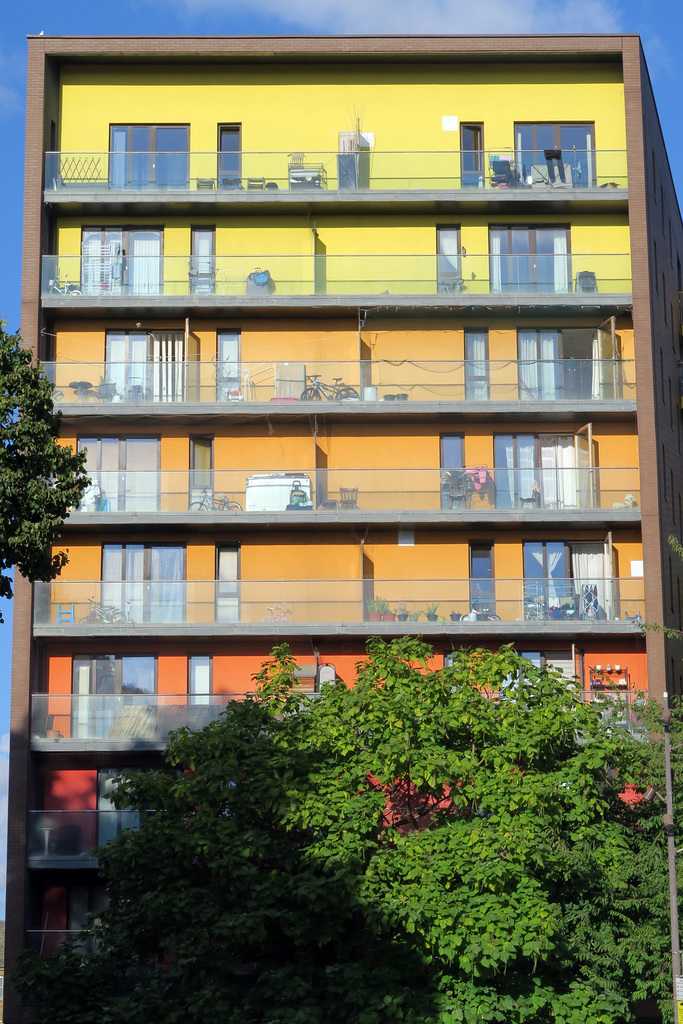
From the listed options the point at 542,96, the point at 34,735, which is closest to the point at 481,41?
the point at 542,96

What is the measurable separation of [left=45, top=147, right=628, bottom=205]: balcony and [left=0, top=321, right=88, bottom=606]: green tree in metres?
12.2

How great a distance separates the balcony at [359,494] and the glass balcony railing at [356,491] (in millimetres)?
26

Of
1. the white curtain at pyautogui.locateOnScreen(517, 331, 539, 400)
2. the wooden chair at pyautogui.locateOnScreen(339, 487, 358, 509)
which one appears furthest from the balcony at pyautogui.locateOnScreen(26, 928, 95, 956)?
the white curtain at pyautogui.locateOnScreen(517, 331, 539, 400)

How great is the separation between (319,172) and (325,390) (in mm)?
6033

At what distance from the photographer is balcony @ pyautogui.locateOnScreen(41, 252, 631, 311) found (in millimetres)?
37469

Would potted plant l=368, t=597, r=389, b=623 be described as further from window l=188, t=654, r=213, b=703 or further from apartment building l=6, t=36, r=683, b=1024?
window l=188, t=654, r=213, b=703

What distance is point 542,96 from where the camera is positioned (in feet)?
129

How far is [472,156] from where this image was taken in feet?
127

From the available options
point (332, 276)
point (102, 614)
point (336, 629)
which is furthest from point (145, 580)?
point (332, 276)

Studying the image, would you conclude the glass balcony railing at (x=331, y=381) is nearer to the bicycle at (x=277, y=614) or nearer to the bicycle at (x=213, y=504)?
the bicycle at (x=213, y=504)

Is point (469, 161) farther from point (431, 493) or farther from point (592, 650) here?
point (592, 650)

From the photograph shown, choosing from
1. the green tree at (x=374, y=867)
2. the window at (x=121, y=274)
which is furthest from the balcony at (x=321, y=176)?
the green tree at (x=374, y=867)

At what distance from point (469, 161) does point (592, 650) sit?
13.6m

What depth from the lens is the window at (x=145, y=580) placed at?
35969 mm
